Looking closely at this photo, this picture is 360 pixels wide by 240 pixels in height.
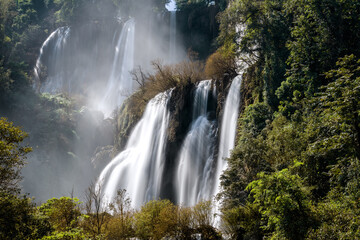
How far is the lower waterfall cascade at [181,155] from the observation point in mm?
18469

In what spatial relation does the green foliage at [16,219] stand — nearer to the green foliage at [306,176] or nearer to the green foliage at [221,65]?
the green foliage at [306,176]

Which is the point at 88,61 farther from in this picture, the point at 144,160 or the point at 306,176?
the point at 306,176

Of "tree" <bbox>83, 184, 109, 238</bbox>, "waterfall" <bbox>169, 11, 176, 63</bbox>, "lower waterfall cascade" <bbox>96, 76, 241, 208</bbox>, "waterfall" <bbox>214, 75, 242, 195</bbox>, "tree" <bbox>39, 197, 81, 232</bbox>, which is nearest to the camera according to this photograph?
"tree" <bbox>83, 184, 109, 238</bbox>

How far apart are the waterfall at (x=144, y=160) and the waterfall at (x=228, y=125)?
243 inches

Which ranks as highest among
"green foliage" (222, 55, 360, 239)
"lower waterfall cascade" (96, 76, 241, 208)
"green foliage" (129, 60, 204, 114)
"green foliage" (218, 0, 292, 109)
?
"green foliage" (129, 60, 204, 114)

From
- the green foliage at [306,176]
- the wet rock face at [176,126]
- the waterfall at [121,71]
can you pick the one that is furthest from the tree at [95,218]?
the waterfall at [121,71]

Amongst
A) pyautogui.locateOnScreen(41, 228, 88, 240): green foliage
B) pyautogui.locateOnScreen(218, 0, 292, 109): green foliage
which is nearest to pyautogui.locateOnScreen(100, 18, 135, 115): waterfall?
pyautogui.locateOnScreen(218, 0, 292, 109): green foliage

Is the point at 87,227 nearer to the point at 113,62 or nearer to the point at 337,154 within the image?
the point at 337,154

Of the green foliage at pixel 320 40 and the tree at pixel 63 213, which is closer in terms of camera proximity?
the tree at pixel 63 213

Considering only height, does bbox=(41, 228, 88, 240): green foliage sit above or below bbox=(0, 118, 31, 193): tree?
below

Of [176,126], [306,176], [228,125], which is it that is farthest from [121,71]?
[306,176]

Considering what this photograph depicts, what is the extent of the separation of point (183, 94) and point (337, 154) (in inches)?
628

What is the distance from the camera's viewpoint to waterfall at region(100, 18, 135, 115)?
48812 mm

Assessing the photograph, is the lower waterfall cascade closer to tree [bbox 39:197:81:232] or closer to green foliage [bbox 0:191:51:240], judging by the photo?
tree [bbox 39:197:81:232]
